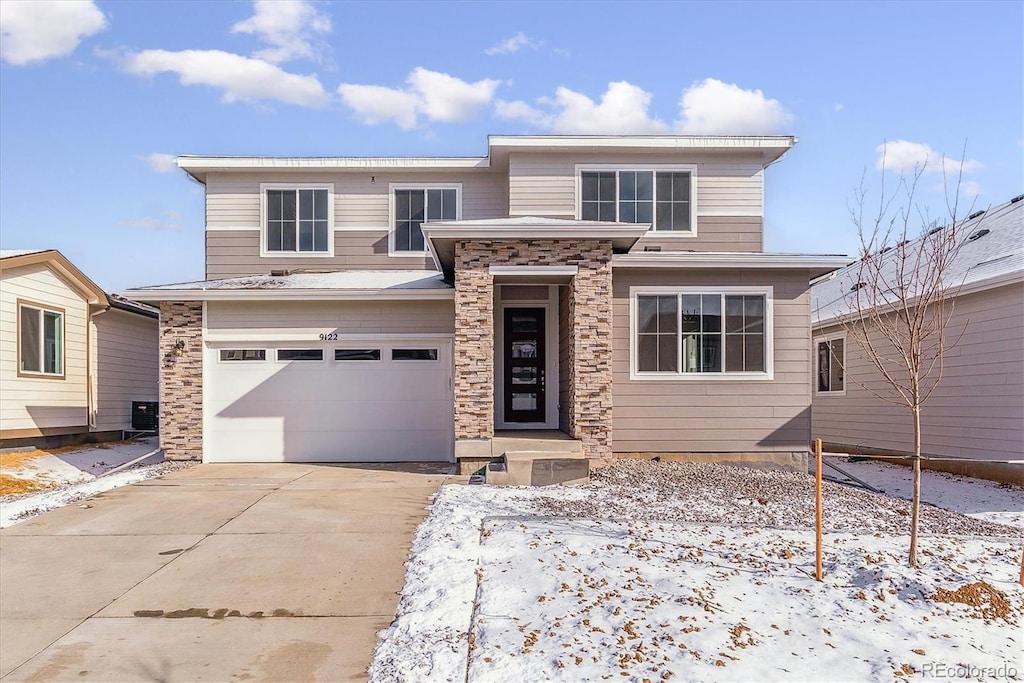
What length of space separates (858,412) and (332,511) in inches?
430

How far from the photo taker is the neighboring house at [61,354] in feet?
44.4

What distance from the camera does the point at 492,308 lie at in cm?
1040

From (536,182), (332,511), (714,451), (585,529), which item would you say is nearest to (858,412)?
(714,451)

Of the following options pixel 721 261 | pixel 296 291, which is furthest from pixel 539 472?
pixel 296 291

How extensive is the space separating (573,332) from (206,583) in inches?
239

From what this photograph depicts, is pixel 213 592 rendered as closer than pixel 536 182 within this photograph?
Yes

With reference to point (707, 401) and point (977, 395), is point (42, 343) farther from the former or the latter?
point (977, 395)

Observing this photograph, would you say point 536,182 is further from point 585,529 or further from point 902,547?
point 902,547

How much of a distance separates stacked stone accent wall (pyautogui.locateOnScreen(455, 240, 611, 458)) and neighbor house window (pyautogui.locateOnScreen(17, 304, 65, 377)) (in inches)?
362

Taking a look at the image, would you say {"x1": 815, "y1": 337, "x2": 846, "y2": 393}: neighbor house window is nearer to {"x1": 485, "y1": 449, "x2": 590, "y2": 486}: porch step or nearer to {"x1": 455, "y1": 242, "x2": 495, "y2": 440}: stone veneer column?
{"x1": 485, "y1": 449, "x2": 590, "y2": 486}: porch step

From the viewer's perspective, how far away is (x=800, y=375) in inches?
448

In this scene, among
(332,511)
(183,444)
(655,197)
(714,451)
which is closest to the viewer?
(332,511)

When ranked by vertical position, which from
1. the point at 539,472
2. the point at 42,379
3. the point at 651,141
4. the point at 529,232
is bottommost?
the point at 539,472

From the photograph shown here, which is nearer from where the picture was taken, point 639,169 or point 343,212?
point 639,169
